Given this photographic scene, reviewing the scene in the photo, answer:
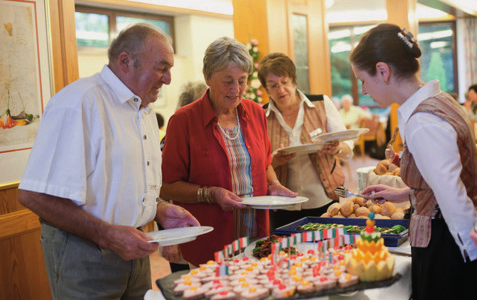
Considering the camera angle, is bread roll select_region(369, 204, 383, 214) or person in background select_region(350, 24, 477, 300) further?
bread roll select_region(369, 204, 383, 214)

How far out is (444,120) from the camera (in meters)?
1.56

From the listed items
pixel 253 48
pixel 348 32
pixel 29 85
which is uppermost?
pixel 348 32

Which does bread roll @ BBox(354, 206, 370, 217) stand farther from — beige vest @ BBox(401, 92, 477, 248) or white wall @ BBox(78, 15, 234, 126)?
white wall @ BBox(78, 15, 234, 126)

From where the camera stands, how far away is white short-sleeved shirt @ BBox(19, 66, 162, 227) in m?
1.57

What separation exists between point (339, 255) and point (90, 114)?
949 millimetres

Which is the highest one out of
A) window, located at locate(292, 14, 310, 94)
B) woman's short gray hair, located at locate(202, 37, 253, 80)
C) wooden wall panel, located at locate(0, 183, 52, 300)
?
window, located at locate(292, 14, 310, 94)

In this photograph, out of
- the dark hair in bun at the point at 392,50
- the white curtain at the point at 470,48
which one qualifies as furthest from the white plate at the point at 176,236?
the white curtain at the point at 470,48

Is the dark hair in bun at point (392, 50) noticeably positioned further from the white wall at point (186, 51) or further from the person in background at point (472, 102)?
the white wall at point (186, 51)

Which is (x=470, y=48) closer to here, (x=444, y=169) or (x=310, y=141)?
(x=310, y=141)

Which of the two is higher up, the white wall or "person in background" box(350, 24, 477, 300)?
the white wall

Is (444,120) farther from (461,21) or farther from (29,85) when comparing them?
(461,21)

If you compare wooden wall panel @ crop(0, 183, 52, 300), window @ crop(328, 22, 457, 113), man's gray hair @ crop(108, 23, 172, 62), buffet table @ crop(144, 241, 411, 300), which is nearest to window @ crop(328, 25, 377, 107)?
window @ crop(328, 22, 457, 113)

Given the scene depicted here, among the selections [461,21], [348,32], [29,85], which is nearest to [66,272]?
[29,85]

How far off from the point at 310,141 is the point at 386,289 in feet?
4.64
